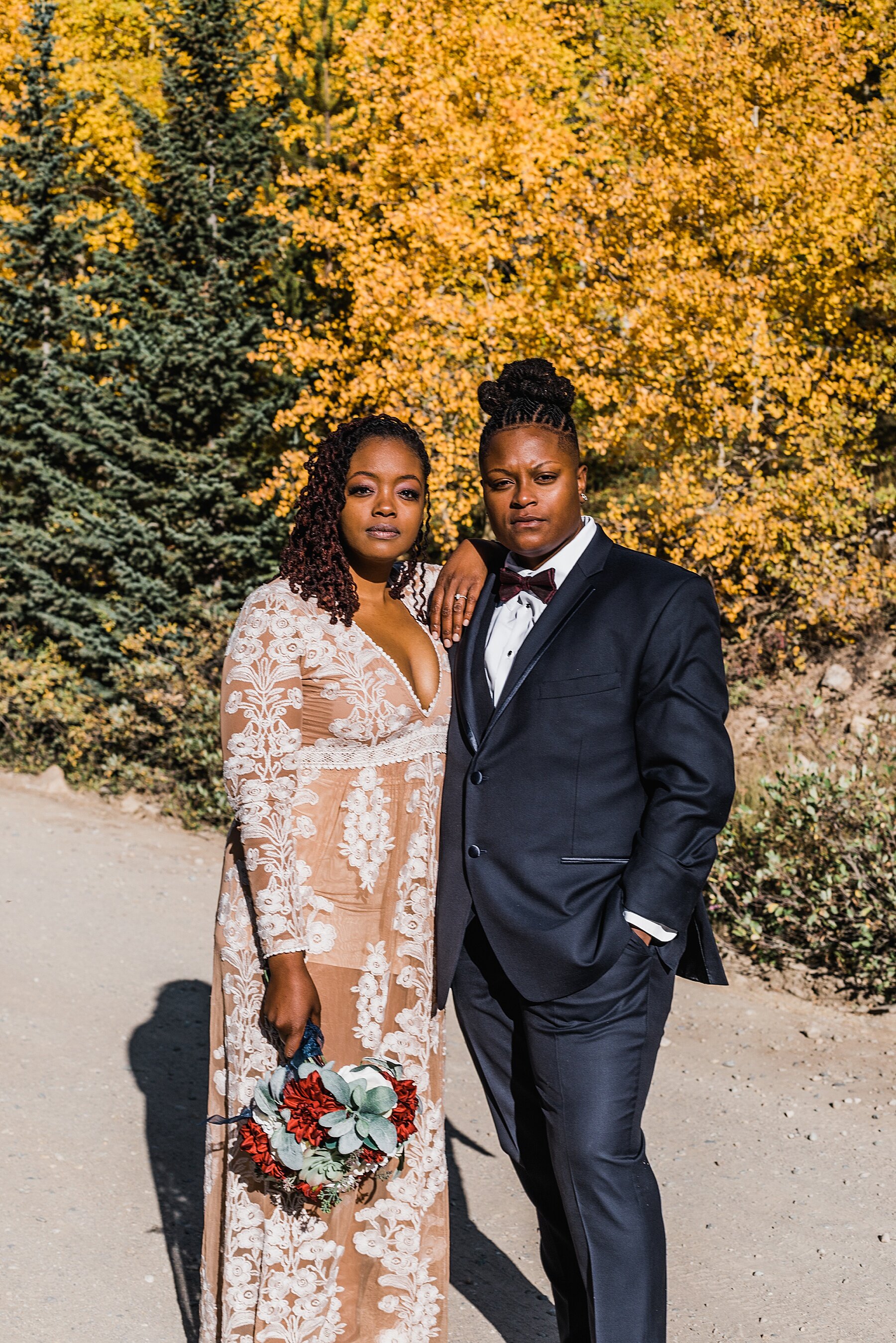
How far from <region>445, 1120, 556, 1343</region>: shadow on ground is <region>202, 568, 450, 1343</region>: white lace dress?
552mm

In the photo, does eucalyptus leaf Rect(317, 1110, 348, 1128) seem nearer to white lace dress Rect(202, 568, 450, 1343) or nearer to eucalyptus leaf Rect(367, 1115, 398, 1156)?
eucalyptus leaf Rect(367, 1115, 398, 1156)

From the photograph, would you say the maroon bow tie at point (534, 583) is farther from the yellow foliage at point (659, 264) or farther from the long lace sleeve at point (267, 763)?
the yellow foliage at point (659, 264)

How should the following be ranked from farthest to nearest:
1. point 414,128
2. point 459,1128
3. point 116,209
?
point 116,209
point 414,128
point 459,1128

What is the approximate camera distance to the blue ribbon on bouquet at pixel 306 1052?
8.32 feet

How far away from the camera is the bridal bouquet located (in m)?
2.43

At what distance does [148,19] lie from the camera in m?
16.0

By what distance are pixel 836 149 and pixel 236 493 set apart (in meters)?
7.05

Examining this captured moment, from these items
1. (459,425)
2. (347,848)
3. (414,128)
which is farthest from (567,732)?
(414,128)

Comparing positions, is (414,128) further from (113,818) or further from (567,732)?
(567,732)

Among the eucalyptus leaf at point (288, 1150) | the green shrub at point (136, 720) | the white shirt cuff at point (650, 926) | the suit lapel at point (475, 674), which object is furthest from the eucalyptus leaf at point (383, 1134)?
the green shrub at point (136, 720)

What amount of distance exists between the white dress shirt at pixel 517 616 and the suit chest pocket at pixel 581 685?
138mm

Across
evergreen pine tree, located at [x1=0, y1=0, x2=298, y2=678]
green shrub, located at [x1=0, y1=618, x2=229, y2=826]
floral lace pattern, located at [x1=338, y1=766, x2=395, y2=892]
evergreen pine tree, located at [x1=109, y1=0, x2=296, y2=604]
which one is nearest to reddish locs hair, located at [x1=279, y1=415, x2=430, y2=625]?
floral lace pattern, located at [x1=338, y1=766, x2=395, y2=892]

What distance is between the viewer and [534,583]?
273 cm

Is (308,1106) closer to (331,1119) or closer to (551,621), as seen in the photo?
(331,1119)
